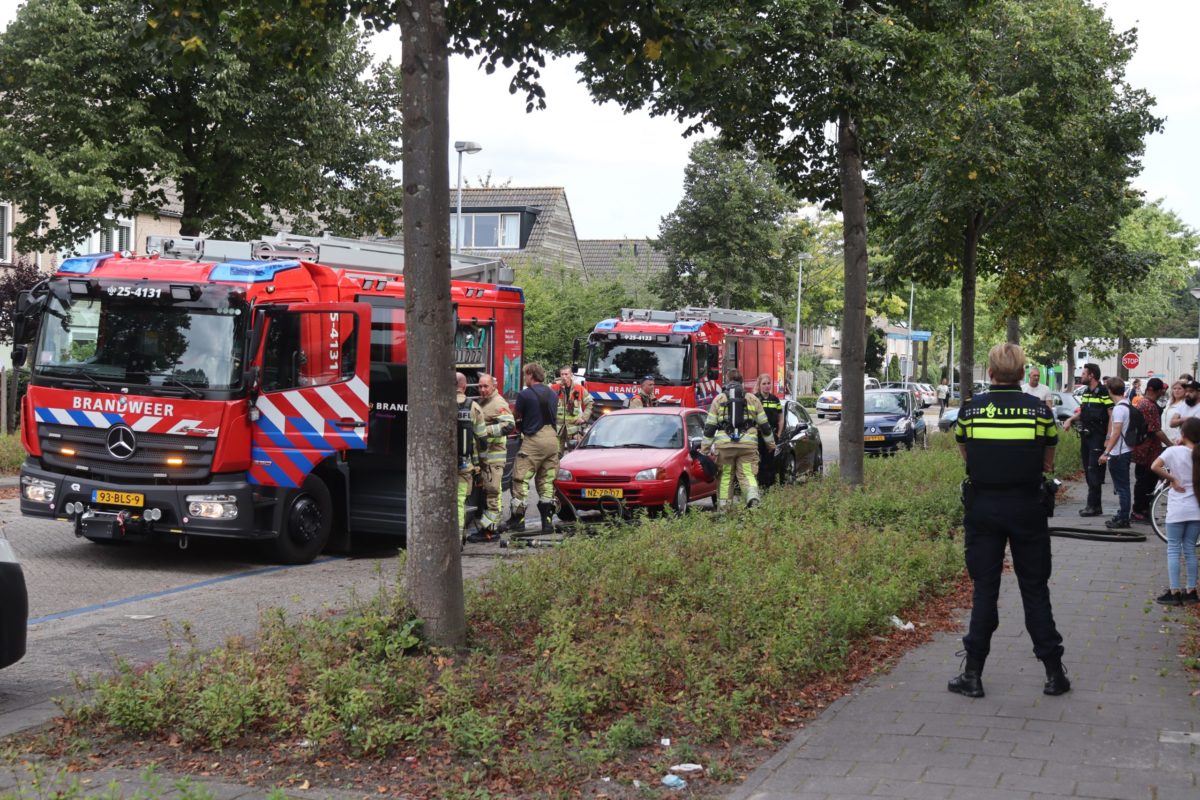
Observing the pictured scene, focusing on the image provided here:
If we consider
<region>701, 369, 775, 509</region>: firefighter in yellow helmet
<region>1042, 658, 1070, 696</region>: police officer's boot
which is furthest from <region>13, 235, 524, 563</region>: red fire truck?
<region>1042, 658, 1070, 696</region>: police officer's boot

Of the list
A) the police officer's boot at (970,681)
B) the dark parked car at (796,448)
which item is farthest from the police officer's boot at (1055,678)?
the dark parked car at (796,448)

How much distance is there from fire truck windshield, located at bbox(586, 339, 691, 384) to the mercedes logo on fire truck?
14603 mm

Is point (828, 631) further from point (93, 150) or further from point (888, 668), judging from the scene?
point (93, 150)

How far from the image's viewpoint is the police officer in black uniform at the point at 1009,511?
6703mm

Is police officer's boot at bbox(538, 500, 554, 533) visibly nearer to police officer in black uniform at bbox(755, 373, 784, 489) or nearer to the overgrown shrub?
police officer in black uniform at bbox(755, 373, 784, 489)

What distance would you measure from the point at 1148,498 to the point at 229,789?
1294cm

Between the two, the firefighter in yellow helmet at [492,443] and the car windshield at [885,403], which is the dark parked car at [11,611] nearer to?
the firefighter in yellow helmet at [492,443]

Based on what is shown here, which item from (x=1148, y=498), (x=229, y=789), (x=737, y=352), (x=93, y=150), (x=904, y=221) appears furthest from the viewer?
(x=737, y=352)

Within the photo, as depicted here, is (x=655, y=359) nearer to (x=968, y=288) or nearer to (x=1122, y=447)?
(x=968, y=288)

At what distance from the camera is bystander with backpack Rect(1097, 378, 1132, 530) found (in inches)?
566

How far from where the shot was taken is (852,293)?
1452cm

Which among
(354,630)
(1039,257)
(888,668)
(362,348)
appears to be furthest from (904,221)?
(354,630)

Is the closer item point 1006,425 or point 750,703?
point 750,703

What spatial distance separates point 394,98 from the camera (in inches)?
1019
